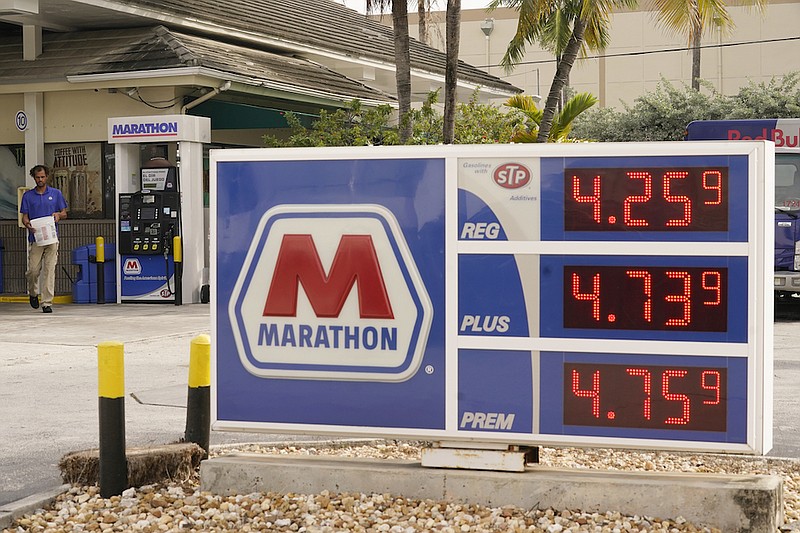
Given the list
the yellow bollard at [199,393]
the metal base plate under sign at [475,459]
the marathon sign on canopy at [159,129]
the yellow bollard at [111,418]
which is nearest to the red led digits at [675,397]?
the metal base plate under sign at [475,459]

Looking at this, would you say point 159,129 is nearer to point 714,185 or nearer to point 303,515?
point 303,515

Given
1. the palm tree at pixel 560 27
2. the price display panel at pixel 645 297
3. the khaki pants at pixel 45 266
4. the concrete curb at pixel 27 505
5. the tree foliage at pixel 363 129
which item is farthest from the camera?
the palm tree at pixel 560 27

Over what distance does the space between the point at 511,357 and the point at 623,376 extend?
1.75 ft

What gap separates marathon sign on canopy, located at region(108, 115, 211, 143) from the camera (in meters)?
18.7

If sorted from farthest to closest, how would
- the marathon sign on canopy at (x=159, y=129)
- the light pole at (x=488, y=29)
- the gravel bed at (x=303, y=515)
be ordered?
the light pole at (x=488, y=29) < the marathon sign on canopy at (x=159, y=129) < the gravel bed at (x=303, y=515)

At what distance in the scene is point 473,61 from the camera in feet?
214

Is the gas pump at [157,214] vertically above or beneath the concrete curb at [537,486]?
above

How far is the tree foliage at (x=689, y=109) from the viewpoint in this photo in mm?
44375

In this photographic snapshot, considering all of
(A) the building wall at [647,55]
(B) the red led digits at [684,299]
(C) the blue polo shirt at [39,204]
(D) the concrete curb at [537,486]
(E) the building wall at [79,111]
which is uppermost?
(A) the building wall at [647,55]

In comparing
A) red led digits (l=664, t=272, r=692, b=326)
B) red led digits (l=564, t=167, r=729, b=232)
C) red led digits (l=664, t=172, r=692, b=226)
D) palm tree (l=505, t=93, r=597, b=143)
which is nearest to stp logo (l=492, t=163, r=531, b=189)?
red led digits (l=564, t=167, r=729, b=232)

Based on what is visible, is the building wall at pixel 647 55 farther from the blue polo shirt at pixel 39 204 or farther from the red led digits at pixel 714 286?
the red led digits at pixel 714 286

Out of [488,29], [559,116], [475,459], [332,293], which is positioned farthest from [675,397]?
[488,29]

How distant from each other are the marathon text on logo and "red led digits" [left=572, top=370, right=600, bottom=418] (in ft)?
→ 45.9

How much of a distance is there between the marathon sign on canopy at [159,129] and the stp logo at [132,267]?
1.91 meters
